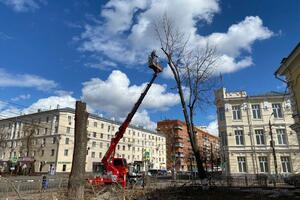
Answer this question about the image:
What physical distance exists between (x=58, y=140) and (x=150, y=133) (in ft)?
130

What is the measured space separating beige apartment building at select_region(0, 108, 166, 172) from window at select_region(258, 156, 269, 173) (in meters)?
24.1

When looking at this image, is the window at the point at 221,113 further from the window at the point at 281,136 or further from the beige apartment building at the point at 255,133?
the window at the point at 281,136

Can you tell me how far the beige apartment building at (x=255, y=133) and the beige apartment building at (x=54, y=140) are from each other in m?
20.8

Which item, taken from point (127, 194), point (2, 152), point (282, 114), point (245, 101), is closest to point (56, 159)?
point (2, 152)

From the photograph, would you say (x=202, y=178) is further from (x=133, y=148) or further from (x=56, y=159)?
(x=133, y=148)

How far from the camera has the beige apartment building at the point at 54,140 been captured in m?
64.6

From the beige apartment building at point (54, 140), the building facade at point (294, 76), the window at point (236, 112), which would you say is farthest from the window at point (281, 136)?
the beige apartment building at point (54, 140)

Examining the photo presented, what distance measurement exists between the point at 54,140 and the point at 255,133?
46.7 m

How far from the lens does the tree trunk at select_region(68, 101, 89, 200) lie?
10859 mm

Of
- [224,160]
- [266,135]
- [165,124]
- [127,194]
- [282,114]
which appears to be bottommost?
[127,194]

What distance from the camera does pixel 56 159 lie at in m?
63.3

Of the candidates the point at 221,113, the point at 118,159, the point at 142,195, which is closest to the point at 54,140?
the point at 221,113

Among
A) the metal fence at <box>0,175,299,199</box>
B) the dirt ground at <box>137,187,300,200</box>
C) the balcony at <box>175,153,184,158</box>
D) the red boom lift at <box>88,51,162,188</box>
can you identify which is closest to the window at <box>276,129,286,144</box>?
the metal fence at <box>0,175,299,199</box>

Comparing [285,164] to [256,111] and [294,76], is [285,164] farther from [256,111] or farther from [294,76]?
[294,76]
